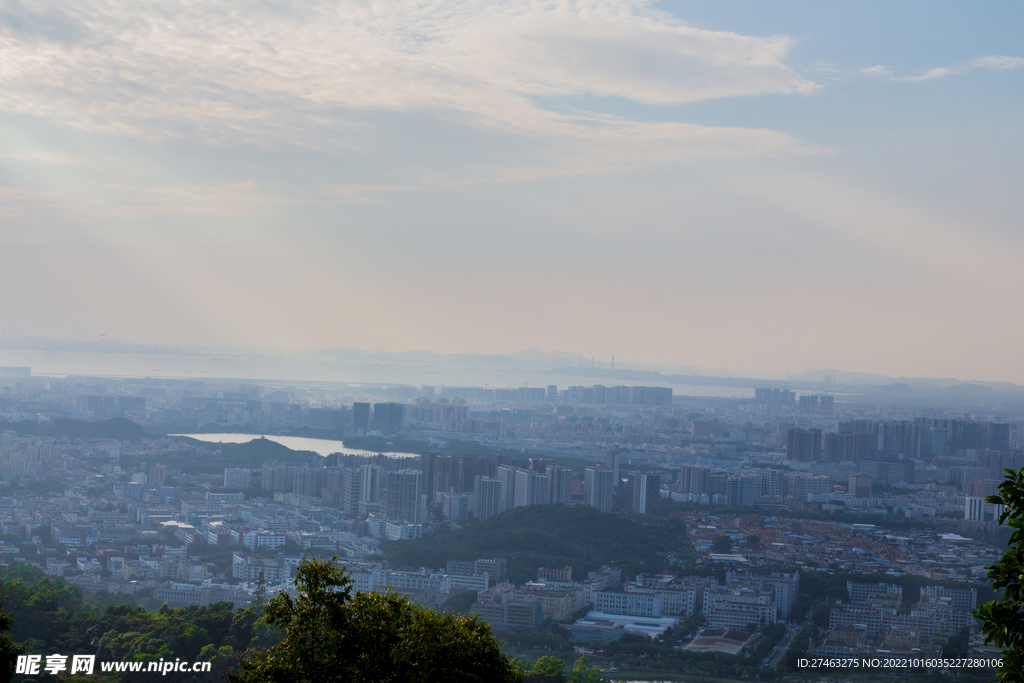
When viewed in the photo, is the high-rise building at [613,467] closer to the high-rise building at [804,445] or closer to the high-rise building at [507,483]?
the high-rise building at [507,483]

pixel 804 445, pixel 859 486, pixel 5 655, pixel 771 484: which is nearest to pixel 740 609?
pixel 5 655

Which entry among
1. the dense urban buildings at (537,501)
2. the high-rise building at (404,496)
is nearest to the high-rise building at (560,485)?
the dense urban buildings at (537,501)

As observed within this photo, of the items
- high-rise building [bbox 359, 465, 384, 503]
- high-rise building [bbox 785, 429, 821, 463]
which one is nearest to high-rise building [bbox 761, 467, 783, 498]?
high-rise building [bbox 785, 429, 821, 463]

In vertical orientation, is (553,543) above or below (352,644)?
below

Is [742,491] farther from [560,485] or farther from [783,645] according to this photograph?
[783,645]

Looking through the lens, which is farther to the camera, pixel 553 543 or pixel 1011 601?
pixel 553 543

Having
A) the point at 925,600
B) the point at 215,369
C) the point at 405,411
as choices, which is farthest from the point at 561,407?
the point at 925,600
